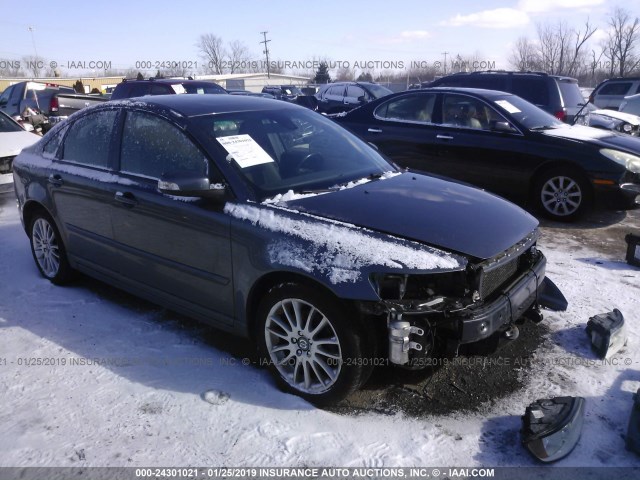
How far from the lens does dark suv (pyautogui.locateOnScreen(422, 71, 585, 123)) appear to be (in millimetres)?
9898

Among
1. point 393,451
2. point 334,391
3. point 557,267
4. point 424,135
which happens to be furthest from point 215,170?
point 424,135

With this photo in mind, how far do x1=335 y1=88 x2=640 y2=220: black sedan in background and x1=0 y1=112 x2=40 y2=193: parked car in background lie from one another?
5026 millimetres

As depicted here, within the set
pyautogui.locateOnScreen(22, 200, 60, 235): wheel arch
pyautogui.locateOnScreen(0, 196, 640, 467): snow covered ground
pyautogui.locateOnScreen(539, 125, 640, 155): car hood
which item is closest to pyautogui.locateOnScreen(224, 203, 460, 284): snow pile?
pyautogui.locateOnScreen(0, 196, 640, 467): snow covered ground

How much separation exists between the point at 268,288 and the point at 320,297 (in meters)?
0.42

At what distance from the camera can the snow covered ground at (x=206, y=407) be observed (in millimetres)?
2613

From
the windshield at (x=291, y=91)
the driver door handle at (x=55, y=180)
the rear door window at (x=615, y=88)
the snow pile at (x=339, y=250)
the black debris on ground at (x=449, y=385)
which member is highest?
the windshield at (x=291, y=91)

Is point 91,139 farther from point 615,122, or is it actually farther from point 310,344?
point 615,122

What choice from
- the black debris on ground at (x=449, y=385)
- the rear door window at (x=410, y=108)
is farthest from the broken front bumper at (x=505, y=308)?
the rear door window at (x=410, y=108)

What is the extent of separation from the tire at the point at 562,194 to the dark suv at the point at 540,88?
155 inches

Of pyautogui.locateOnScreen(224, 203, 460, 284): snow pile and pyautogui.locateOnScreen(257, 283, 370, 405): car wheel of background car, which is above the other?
pyautogui.locateOnScreen(224, 203, 460, 284): snow pile

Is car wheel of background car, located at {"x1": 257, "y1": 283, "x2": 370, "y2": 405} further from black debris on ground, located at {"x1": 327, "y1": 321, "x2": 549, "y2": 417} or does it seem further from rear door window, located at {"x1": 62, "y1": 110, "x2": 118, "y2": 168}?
rear door window, located at {"x1": 62, "y1": 110, "x2": 118, "y2": 168}

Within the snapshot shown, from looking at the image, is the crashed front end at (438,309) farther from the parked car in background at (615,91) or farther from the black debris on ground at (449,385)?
the parked car in background at (615,91)

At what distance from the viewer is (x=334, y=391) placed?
9.52 feet

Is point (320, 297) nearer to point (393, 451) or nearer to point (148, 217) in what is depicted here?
point (393, 451)
